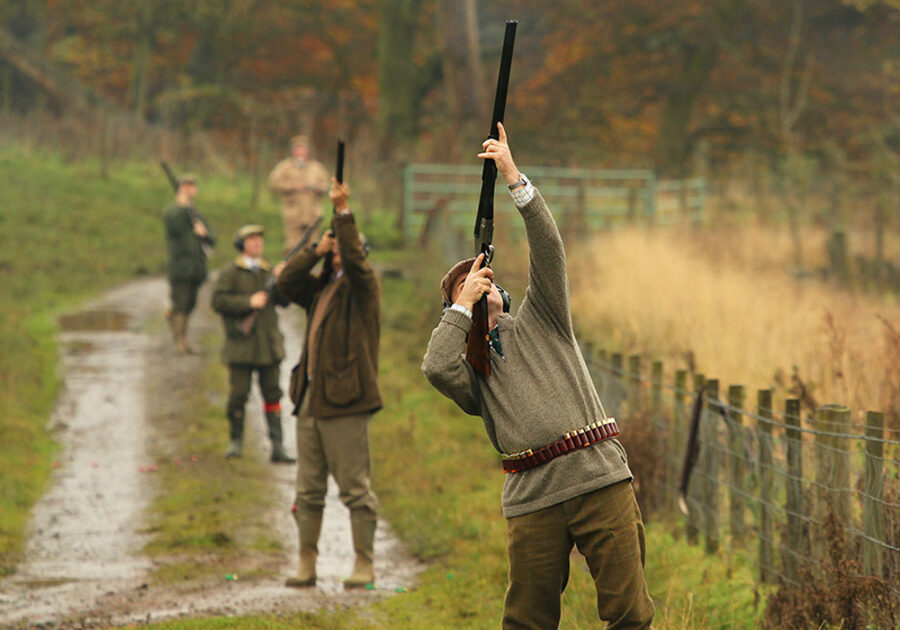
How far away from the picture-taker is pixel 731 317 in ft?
40.6

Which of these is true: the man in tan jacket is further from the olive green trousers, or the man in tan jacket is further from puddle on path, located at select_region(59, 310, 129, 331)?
the olive green trousers

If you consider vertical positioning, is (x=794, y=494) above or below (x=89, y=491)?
above

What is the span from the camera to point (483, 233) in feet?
15.9

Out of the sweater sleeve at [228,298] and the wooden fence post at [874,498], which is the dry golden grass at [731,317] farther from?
the sweater sleeve at [228,298]

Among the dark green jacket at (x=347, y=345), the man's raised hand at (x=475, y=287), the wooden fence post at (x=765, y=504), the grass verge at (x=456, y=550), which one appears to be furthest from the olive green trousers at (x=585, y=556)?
the dark green jacket at (x=347, y=345)

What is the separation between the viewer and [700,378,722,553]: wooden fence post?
781 cm

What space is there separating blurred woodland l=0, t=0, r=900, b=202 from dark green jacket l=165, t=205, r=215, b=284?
972cm

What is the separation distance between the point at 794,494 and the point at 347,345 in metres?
2.73

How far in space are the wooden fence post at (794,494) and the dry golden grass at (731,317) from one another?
49.5 inches

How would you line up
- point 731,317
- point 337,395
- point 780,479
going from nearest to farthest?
point 780,479 → point 337,395 → point 731,317

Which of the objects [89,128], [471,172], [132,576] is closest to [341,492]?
[132,576]

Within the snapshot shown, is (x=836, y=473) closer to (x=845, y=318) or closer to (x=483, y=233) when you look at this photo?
(x=483, y=233)

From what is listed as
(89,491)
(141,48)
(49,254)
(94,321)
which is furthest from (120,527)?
(141,48)

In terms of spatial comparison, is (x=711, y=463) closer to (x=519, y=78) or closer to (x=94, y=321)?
(x=94, y=321)
